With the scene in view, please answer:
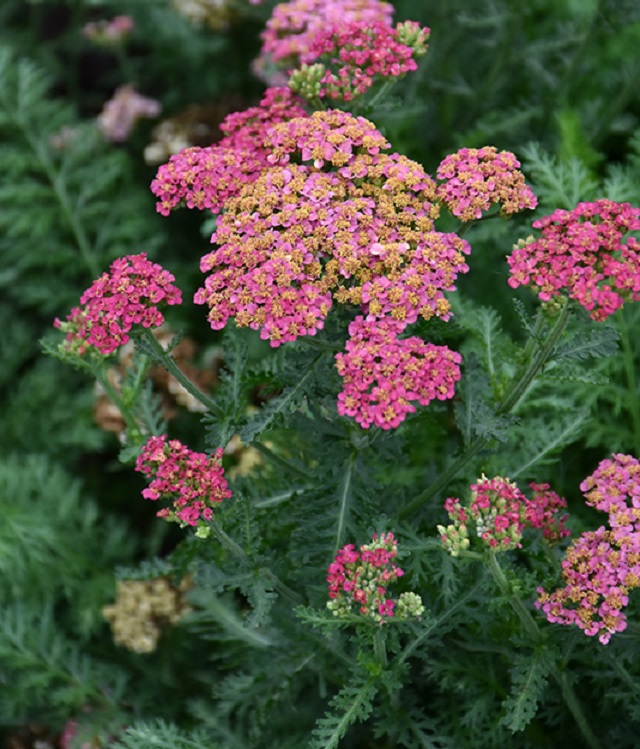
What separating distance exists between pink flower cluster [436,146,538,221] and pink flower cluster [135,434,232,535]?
0.68 metres

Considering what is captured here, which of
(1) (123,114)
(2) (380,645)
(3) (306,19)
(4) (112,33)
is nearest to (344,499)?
(2) (380,645)

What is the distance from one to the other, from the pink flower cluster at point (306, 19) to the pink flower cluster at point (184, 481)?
1290mm

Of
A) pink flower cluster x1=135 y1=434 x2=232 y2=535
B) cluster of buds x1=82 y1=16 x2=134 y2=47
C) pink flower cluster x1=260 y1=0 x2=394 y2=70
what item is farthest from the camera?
cluster of buds x1=82 y1=16 x2=134 y2=47

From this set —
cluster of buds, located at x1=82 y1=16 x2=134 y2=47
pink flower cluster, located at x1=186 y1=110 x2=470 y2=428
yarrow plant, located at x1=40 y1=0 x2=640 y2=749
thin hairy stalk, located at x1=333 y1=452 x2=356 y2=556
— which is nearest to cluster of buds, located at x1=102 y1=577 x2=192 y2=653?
yarrow plant, located at x1=40 y1=0 x2=640 y2=749

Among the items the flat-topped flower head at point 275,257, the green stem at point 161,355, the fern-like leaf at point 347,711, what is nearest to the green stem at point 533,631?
the fern-like leaf at point 347,711

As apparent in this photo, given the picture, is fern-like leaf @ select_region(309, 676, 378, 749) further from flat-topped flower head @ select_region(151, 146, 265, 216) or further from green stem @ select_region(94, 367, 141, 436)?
flat-topped flower head @ select_region(151, 146, 265, 216)

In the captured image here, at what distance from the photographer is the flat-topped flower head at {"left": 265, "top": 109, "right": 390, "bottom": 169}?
185cm

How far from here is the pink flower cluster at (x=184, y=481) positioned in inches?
67.3

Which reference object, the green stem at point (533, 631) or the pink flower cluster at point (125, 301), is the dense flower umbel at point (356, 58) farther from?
the green stem at point (533, 631)

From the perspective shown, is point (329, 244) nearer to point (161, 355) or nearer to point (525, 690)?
point (161, 355)

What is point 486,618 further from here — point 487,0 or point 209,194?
point 487,0

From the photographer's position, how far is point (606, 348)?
5.72 ft

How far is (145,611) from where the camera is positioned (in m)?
2.76

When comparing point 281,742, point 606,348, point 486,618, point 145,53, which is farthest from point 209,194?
point 145,53
